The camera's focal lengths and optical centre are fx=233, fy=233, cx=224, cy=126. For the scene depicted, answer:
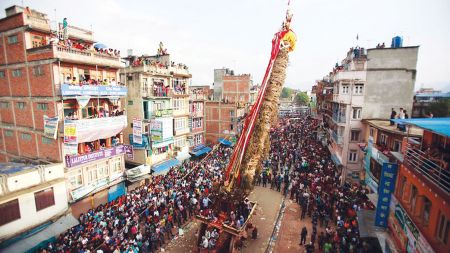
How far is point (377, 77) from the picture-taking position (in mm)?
23734

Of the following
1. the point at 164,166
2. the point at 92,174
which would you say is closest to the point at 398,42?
the point at 164,166

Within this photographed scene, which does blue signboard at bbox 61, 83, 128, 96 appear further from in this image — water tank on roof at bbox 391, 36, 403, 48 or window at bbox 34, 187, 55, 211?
water tank on roof at bbox 391, 36, 403, 48

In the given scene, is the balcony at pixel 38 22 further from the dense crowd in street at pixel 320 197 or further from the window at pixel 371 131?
the window at pixel 371 131

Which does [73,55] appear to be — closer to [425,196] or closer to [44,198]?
[44,198]

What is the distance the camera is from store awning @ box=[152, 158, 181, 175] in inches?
1022

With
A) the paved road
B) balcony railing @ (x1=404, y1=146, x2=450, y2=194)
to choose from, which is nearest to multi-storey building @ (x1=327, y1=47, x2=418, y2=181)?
the paved road

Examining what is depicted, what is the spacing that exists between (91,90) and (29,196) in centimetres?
844

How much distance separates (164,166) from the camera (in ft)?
88.3

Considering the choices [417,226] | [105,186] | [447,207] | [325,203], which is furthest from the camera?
[105,186]

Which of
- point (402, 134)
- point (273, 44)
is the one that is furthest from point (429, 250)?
point (273, 44)

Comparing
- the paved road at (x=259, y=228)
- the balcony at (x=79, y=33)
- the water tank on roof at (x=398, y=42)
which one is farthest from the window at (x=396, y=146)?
the balcony at (x=79, y=33)

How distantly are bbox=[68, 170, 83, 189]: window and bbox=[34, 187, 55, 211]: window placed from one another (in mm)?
2080

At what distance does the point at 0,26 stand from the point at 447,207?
30.3 metres

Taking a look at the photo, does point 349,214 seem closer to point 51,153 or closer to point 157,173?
point 157,173
